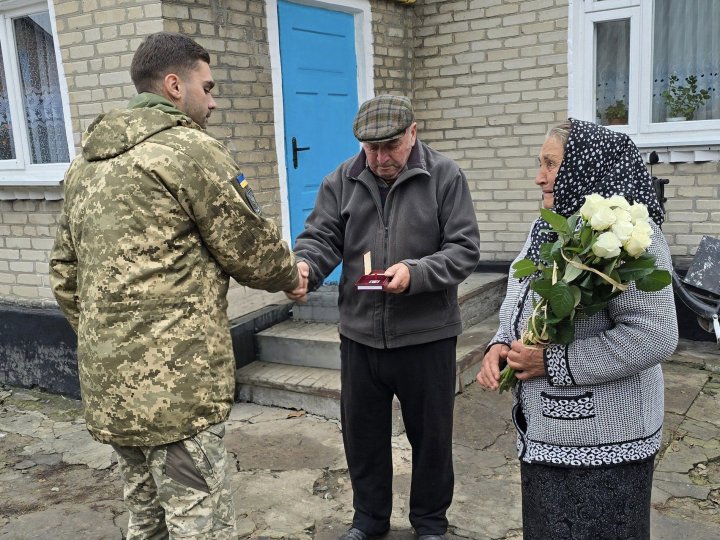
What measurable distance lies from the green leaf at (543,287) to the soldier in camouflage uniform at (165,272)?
81 centimetres

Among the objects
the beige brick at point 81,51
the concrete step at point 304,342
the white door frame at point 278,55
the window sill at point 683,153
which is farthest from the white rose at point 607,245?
the window sill at point 683,153

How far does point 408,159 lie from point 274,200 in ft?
7.91

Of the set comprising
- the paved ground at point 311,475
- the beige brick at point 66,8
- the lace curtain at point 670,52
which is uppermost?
the beige brick at point 66,8

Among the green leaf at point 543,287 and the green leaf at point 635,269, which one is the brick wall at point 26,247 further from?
the green leaf at point 635,269

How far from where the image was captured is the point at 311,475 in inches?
→ 140

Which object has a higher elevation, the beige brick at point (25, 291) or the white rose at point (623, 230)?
the white rose at point (623, 230)

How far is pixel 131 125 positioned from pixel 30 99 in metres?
3.83

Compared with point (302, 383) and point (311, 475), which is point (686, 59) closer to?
point (302, 383)

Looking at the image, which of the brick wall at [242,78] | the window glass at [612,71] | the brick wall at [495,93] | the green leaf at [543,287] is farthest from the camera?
the brick wall at [495,93]

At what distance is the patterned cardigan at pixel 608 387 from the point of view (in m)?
1.81

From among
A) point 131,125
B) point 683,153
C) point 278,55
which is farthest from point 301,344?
point 683,153

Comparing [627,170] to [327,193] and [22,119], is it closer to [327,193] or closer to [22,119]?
[327,193]

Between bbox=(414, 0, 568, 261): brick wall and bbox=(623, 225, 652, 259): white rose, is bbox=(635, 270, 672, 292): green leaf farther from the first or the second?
bbox=(414, 0, 568, 261): brick wall

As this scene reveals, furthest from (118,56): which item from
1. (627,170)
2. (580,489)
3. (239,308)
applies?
(580,489)
